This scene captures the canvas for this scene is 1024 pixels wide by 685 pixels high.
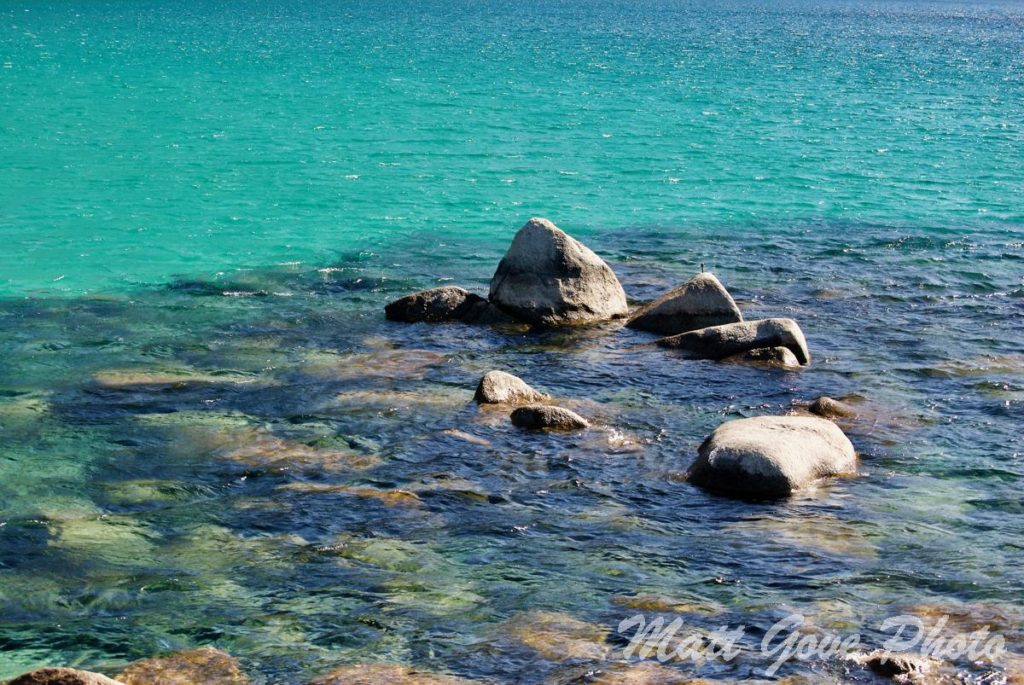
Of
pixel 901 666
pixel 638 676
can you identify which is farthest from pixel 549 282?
pixel 901 666

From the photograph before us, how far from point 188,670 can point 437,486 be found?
16.3 ft

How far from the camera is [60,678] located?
9016 mm

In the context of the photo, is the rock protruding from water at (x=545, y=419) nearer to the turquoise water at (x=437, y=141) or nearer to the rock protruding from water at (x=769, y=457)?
the rock protruding from water at (x=769, y=457)

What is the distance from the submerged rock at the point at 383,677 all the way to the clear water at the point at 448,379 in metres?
0.23

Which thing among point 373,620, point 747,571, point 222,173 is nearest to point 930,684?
point 747,571

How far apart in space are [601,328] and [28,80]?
42530mm

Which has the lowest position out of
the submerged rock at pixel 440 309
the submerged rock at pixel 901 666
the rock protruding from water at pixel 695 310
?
the submerged rock at pixel 901 666

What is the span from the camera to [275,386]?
746 inches

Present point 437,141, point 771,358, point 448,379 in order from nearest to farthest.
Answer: point 448,379, point 771,358, point 437,141

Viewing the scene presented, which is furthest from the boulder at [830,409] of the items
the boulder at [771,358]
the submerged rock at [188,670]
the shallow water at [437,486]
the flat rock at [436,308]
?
the submerged rock at [188,670]

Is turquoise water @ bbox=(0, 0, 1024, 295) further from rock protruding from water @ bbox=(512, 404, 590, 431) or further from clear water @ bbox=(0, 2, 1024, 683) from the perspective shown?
rock protruding from water @ bbox=(512, 404, 590, 431)

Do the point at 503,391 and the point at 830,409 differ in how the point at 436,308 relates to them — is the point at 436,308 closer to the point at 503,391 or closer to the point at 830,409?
the point at 503,391

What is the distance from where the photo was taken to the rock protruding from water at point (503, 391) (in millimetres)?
17906
